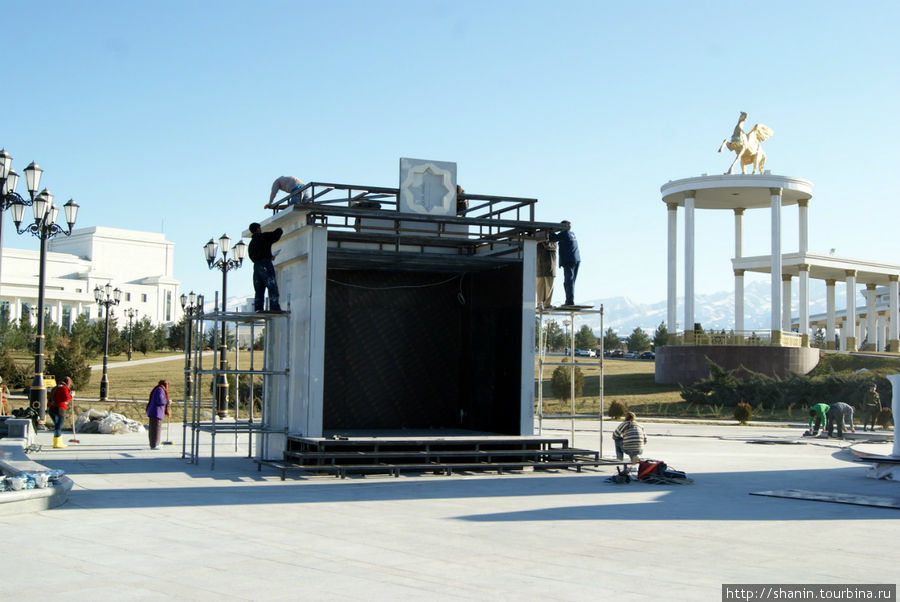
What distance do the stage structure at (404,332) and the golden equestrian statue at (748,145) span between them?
4050cm

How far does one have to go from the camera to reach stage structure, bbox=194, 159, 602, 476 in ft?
56.4

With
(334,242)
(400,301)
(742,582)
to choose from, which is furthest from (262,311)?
(742,582)

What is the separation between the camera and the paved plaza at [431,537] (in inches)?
303

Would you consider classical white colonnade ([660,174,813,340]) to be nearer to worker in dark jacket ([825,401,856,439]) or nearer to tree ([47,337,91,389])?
worker in dark jacket ([825,401,856,439])

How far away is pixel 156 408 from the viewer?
2109cm

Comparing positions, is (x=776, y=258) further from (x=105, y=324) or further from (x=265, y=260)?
(x=265, y=260)

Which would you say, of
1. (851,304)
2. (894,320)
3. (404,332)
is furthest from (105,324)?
(851,304)

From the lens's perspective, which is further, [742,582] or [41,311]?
[41,311]

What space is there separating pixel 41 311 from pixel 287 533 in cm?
1497

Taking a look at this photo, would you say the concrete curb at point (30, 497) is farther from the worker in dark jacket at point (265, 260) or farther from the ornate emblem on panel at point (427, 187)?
the ornate emblem on panel at point (427, 187)

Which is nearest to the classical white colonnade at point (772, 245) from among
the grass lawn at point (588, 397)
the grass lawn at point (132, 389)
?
the grass lawn at point (588, 397)

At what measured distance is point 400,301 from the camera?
20531 millimetres

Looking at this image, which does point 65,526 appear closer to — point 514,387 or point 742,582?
point 742,582

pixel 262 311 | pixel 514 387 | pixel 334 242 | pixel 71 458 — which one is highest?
pixel 334 242
